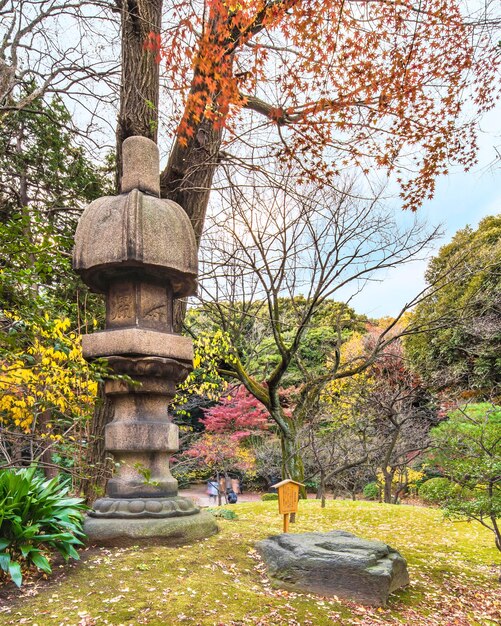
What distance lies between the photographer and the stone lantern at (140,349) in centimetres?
363

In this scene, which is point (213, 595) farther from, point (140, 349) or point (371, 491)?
point (371, 491)

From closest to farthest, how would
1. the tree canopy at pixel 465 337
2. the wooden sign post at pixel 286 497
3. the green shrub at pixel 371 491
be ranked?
the wooden sign post at pixel 286 497 → the tree canopy at pixel 465 337 → the green shrub at pixel 371 491

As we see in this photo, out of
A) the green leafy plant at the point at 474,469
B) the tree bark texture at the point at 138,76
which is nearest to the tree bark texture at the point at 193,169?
the tree bark texture at the point at 138,76

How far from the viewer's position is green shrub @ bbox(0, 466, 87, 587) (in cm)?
277

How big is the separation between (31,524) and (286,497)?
2.45 m

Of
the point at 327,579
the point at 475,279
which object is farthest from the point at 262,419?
the point at 327,579

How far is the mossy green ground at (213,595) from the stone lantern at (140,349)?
0.88 feet

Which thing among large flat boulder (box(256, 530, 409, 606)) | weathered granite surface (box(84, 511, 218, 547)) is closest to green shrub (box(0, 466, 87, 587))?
weathered granite surface (box(84, 511, 218, 547))

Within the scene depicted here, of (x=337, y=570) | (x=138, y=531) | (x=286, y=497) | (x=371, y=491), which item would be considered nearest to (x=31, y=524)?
(x=138, y=531)

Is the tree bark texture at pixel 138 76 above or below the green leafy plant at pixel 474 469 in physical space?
above

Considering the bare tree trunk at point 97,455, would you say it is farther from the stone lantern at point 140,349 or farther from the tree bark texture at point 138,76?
the tree bark texture at point 138,76

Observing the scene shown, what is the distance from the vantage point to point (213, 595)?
2760mm

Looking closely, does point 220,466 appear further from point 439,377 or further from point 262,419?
point 439,377

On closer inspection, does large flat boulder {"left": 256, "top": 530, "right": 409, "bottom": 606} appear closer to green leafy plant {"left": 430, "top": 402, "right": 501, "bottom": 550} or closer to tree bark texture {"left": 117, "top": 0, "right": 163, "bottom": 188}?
green leafy plant {"left": 430, "top": 402, "right": 501, "bottom": 550}
